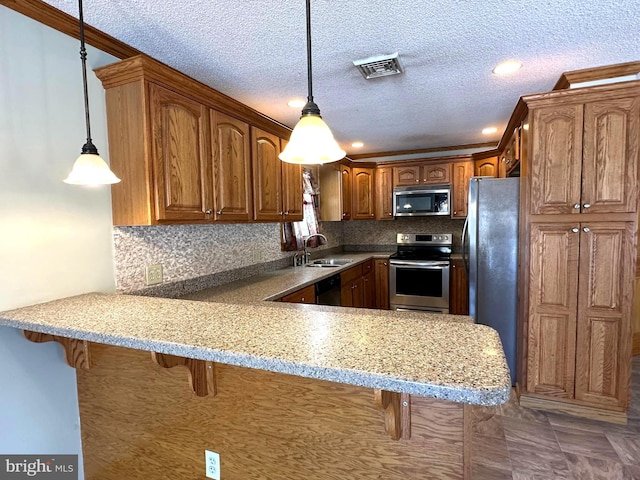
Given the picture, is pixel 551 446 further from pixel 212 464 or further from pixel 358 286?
pixel 358 286

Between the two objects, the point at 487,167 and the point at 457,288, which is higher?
the point at 487,167

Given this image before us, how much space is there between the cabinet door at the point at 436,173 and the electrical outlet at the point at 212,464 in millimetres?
3923

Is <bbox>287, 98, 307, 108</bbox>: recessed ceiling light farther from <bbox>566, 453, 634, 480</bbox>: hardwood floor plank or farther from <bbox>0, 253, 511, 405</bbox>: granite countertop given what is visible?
<bbox>566, 453, 634, 480</bbox>: hardwood floor plank

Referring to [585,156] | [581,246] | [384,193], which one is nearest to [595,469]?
[581,246]

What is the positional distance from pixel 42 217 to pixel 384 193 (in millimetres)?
3879

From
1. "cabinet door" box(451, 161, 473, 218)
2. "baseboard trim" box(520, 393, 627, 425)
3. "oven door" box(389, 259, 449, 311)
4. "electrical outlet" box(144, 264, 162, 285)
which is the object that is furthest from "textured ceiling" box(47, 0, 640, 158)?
"baseboard trim" box(520, 393, 627, 425)

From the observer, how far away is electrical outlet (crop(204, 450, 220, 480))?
144cm

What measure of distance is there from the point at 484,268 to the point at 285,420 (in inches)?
82.6

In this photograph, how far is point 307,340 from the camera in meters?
0.98

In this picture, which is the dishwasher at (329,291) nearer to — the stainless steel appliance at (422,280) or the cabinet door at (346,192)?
the stainless steel appliance at (422,280)

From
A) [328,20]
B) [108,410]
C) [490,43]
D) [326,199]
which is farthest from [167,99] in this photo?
[326,199]

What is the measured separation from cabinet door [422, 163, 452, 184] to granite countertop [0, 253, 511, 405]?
3.20 meters

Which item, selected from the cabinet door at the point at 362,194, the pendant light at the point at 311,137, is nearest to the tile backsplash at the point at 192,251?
the pendant light at the point at 311,137
